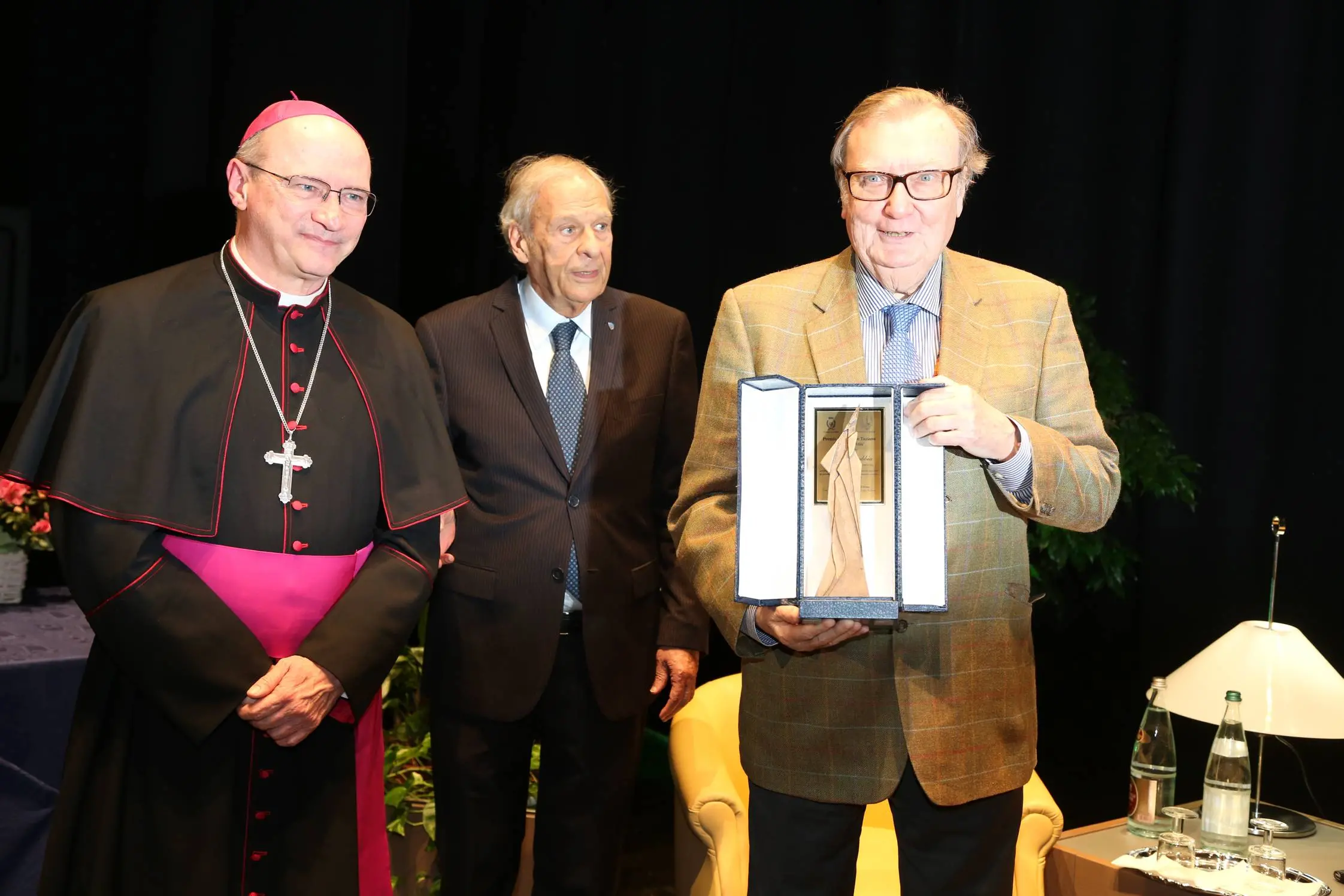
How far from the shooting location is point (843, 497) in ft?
5.74

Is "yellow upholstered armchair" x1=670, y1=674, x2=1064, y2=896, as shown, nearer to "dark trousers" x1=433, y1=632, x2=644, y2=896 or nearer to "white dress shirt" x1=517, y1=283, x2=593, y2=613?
"dark trousers" x1=433, y1=632, x2=644, y2=896

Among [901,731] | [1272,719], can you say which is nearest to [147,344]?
[901,731]

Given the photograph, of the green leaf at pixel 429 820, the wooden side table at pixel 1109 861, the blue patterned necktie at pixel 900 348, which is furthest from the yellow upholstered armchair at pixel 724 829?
the blue patterned necktie at pixel 900 348

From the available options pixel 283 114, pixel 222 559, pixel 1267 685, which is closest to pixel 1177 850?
pixel 1267 685

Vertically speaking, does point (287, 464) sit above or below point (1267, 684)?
above

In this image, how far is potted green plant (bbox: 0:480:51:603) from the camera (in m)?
3.49

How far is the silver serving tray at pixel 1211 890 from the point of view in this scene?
2621 millimetres

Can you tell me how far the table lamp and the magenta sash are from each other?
5.68ft

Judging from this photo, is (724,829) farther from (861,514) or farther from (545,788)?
(861,514)

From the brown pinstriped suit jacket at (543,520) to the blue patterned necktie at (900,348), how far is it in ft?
3.42

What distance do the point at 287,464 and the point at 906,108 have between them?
1.20 m

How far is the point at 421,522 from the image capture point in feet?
8.11

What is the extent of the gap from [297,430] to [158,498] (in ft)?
0.89

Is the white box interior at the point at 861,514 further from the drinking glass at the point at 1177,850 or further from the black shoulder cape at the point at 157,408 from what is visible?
the drinking glass at the point at 1177,850
